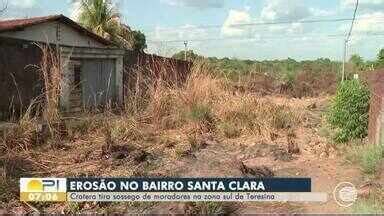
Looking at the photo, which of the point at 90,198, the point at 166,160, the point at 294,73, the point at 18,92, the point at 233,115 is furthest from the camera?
the point at 294,73

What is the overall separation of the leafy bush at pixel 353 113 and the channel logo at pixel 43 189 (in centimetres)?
487

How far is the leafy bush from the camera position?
9445mm

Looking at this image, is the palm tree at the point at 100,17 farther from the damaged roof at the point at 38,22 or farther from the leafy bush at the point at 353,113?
the leafy bush at the point at 353,113

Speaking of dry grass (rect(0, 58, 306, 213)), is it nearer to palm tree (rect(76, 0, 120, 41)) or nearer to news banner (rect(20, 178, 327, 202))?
news banner (rect(20, 178, 327, 202))

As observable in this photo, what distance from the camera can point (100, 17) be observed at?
20922 mm

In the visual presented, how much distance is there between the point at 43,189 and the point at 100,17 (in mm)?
14716

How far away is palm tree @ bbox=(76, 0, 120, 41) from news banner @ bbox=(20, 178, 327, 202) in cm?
1428

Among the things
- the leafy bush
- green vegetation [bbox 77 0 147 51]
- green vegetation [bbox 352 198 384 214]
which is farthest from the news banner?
green vegetation [bbox 77 0 147 51]

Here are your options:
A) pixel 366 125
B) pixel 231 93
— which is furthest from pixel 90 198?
pixel 231 93

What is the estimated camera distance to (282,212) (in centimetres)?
628

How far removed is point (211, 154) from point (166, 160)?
0.83 m

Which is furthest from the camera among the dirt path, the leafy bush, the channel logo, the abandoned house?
the abandoned house

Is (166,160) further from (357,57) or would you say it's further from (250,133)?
(357,57)

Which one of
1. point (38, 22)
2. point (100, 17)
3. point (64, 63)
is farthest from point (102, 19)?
point (64, 63)
